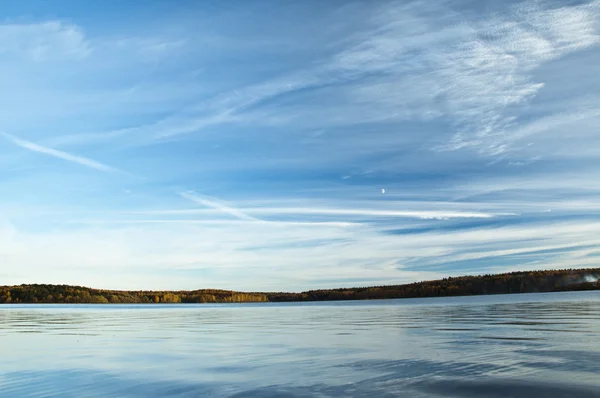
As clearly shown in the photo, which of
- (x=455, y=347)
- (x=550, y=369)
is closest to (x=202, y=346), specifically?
(x=455, y=347)

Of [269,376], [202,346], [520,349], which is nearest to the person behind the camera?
[269,376]

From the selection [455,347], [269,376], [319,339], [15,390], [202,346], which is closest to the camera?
[15,390]

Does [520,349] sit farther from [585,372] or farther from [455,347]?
[585,372]

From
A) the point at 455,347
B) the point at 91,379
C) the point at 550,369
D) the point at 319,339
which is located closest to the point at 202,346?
the point at 319,339

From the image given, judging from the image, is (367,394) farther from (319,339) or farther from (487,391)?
(319,339)

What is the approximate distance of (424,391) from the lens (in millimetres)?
12320

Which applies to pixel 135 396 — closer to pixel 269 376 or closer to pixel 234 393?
pixel 234 393

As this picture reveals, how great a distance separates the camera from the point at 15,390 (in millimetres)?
13828

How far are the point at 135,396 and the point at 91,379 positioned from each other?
3394 millimetres

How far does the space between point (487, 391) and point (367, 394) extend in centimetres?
266

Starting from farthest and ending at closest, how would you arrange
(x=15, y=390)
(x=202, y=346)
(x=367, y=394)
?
(x=202, y=346) → (x=15, y=390) → (x=367, y=394)

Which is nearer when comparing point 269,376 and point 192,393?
point 192,393

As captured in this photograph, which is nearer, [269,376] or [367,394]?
[367,394]

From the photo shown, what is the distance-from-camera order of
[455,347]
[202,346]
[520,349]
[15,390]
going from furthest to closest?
[202,346], [455,347], [520,349], [15,390]
